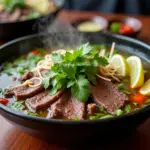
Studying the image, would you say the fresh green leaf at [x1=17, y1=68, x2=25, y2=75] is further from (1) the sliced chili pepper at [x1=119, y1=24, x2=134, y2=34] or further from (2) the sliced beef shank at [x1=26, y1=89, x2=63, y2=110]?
(1) the sliced chili pepper at [x1=119, y1=24, x2=134, y2=34]

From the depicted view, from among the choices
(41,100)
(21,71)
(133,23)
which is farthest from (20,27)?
(41,100)

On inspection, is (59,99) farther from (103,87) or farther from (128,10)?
(128,10)

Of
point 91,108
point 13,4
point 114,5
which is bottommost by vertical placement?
point 114,5

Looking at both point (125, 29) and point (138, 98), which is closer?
point (138, 98)

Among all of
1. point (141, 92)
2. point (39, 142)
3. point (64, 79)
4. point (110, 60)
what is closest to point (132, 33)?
point (110, 60)

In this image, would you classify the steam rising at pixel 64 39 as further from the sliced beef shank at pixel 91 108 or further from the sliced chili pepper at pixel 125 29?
the sliced beef shank at pixel 91 108

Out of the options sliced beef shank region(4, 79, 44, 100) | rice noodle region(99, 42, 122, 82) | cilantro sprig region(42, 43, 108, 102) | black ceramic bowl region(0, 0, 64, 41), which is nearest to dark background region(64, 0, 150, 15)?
black ceramic bowl region(0, 0, 64, 41)

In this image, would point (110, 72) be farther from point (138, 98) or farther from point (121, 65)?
point (138, 98)
